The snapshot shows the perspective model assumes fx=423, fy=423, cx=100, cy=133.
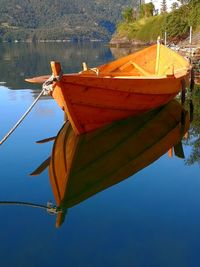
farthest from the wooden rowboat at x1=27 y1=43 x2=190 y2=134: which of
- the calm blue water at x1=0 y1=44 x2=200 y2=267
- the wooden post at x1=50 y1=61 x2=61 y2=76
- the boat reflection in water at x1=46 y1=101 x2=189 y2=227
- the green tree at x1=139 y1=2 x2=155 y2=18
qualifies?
the green tree at x1=139 y1=2 x2=155 y2=18

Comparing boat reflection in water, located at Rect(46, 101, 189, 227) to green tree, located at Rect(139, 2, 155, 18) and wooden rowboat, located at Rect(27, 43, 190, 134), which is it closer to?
wooden rowboat, located at Rect(27, 43, 190, 134)

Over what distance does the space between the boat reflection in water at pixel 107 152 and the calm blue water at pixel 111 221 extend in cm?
23

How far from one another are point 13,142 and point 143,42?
68422mm

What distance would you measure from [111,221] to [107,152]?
3396 millimetres

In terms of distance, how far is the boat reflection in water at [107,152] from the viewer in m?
8.36

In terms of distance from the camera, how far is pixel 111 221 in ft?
22.7

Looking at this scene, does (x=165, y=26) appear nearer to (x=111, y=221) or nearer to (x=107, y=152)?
(x=107, y=152)

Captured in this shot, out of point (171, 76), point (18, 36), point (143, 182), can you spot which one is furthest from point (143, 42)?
point (18, 36)

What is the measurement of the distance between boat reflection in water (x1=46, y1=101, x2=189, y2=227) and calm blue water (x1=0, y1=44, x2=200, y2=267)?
0.74 feet

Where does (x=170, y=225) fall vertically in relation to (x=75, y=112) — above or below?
below

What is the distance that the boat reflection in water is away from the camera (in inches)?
329

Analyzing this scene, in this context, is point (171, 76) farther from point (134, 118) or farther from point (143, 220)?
point (143, 220)

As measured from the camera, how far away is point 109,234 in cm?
647

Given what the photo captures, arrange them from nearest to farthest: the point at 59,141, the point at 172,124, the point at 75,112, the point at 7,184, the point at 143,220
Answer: the point at 143,220 → the point at 7,184 → the point at 75,112 → the point at 59,141 → the point at 172,124
